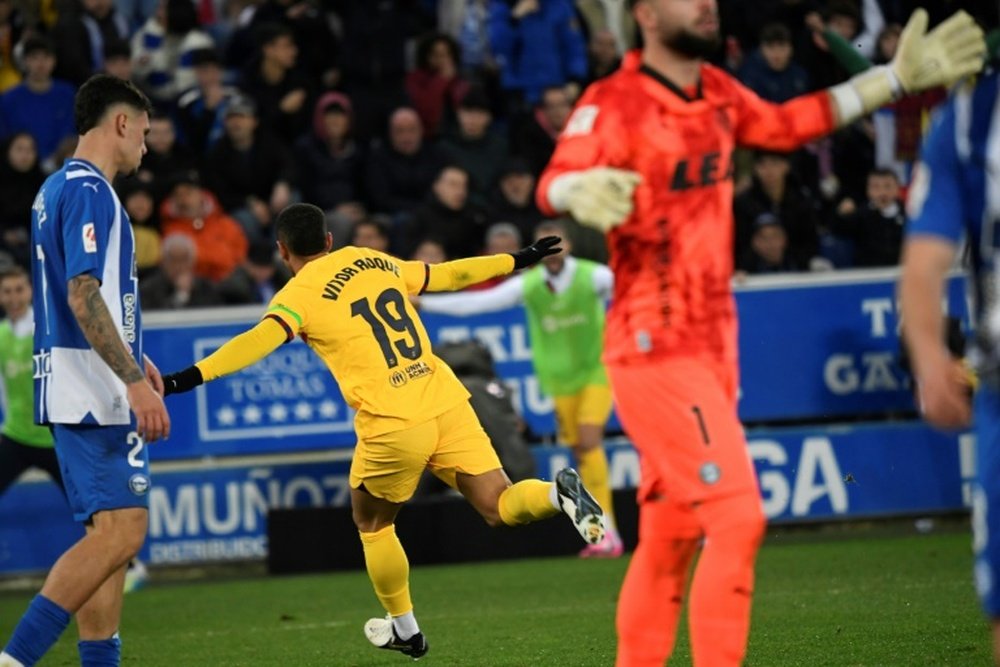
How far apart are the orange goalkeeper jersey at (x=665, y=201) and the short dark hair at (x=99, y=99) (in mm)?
2398

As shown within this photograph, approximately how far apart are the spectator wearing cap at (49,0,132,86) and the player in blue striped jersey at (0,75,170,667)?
10515mm

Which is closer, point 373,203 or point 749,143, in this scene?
point 749,143

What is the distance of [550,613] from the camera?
34.2 feet

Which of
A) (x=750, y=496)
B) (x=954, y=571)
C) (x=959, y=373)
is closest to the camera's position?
(x=959, y=373)

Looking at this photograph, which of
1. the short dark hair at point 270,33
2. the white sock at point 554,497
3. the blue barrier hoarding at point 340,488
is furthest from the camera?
the short dark hair at point 270,33

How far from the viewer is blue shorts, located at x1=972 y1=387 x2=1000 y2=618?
440 centimetres

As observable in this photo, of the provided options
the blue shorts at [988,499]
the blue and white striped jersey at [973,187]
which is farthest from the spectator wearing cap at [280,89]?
the blue shorts at [988,499]

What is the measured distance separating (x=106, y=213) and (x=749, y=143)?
2.64 m

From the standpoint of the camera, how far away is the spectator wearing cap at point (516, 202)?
640 inches

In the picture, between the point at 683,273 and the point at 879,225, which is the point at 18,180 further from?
the point at 683,273

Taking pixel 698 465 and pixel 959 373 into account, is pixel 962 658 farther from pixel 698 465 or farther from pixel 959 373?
pixel 959 373

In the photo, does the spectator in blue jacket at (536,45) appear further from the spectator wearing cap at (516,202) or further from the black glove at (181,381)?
the black glove at (181,381)

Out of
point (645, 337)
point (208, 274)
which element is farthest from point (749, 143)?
point (208, 274)

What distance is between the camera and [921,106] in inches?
661
